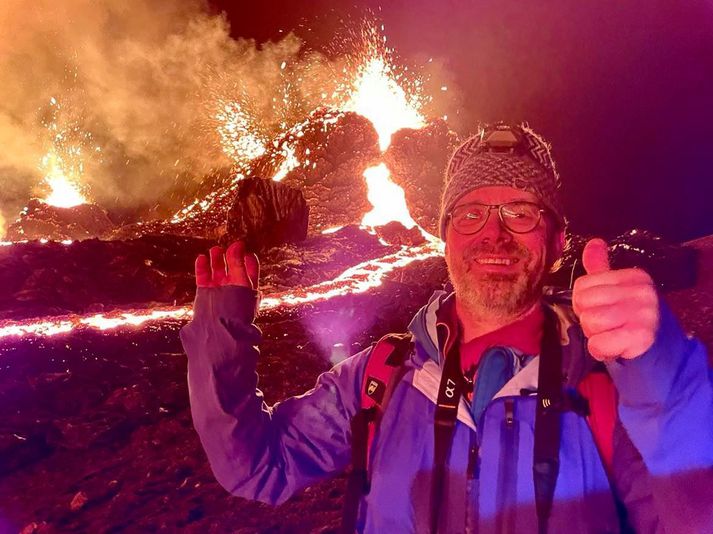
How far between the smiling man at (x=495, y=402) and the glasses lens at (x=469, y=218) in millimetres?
12

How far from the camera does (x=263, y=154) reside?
43.2 m

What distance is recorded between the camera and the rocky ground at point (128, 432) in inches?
207

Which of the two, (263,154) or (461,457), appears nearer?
(461,457)

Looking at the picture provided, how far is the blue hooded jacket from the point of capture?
163 centimetres

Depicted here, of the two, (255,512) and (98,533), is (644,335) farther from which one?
(98,533)

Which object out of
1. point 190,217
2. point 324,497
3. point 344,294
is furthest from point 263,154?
point 324,497

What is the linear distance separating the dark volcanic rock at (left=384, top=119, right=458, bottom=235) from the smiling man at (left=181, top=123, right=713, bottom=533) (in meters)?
35.5

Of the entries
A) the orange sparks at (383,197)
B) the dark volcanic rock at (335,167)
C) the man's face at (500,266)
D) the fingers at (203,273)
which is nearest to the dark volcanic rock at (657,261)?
the man's face at (500,266)

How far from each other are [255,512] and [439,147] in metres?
37.5

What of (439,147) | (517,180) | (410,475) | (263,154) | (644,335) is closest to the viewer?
(644,335)

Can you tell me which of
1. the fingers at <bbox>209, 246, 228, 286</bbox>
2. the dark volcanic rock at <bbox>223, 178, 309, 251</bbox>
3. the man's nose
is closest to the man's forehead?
the man's nose

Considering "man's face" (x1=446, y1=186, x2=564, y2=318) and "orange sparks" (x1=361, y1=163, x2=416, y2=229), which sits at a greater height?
"orange sparks" (x1=361, y1=163, x2=416, y2=229)

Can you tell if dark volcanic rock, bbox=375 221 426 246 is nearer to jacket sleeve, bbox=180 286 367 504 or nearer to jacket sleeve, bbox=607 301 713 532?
jacket sleeve, bbox=180 286 367 504

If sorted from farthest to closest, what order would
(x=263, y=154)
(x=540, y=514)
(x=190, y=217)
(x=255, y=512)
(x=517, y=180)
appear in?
(x=263, y=154) < (x=190, y=217) < (x=255, y=512) < (x=517, y=180) < (x=540, y=514)
